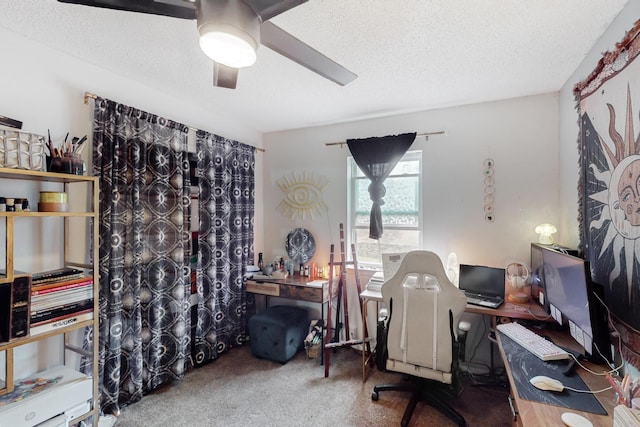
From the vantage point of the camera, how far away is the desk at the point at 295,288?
2.86m

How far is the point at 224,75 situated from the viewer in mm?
1524

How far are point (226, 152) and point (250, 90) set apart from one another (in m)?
0.80

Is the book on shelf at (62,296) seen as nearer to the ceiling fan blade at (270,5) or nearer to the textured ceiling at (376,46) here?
the textured ceiling at (376,46)

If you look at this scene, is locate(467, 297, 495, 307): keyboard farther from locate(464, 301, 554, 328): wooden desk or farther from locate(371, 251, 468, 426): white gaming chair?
locate(371, 251, 468, 426): white gaming chair

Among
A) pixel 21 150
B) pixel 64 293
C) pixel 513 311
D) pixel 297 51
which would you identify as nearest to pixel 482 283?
pixel 513 311

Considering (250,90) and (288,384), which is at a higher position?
(250,90)

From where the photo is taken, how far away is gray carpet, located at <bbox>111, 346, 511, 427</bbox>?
2.00m

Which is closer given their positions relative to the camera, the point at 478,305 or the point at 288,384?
the point at 478,305

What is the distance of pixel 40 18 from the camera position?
153 centimetres

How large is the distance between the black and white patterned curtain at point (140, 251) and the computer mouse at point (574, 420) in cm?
249

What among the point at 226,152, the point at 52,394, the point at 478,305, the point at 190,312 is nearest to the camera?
the point at 52,394

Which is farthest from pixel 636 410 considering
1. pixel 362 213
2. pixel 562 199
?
pixel 362 213

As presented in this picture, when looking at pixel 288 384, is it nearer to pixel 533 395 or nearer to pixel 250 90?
pixel 533 395

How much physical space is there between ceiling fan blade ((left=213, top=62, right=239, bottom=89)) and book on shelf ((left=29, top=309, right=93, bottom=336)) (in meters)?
1.55
